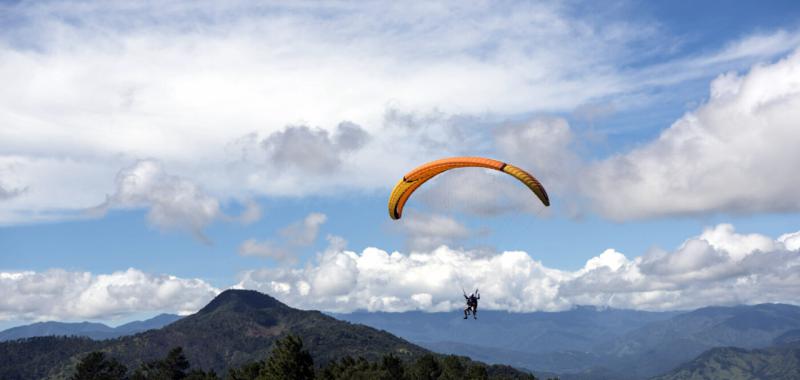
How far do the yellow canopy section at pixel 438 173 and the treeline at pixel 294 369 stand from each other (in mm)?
39982

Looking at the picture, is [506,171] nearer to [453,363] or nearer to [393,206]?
[393,206]

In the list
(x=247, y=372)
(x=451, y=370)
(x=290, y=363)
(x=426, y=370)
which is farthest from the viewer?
(x=426, y=370)

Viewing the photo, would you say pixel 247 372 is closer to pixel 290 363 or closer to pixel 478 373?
pixel 290 363

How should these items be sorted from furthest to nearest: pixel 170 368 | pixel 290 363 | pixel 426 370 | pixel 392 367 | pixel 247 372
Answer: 1. pixel 170 368
2. pixel 426 370
3. pixel 392 367
4. pixel 247 372
5. pixel 290 363

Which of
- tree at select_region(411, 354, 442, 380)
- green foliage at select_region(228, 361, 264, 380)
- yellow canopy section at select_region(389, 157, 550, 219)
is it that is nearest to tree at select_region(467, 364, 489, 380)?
tree at select_region(411, 354, 442, 380)

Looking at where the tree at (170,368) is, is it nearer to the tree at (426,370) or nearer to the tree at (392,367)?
the tree at (392,367)

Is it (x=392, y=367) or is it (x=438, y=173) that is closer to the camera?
(x=438, y=173)

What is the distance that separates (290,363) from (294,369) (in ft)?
3.29

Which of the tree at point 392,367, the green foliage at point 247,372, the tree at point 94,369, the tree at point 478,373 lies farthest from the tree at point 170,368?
the tree at point 478,373

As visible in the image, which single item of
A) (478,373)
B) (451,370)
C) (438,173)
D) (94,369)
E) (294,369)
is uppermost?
(438,173)

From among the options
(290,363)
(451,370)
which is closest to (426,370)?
(451,370)

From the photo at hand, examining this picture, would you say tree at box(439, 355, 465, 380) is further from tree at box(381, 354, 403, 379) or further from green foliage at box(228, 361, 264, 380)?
green foliage at box(228, 361, 264, 380)

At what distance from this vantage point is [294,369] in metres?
96.6

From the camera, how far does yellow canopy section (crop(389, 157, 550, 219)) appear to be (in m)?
56.5
